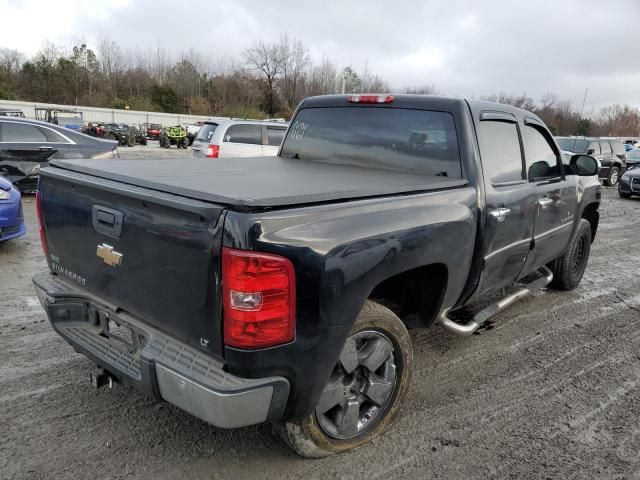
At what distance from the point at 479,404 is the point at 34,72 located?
265 feet

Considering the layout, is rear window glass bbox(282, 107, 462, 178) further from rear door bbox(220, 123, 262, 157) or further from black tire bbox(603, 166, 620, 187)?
black tire bbox(603, 166, 620, 187)

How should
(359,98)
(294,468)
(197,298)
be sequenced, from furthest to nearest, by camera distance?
(359,98) → (294,468) → (197,298)

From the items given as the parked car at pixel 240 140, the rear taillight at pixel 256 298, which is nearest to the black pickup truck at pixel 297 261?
the rear taillight at pixel 256 298

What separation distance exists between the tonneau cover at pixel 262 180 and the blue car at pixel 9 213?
139 inches

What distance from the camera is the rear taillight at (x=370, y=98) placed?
3813mm

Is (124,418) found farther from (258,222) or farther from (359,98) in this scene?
(359,98)

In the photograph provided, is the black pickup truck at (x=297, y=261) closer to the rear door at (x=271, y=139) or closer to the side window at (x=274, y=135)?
the rear door at (x=271, y=139)

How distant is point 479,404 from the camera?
→ 10.7ft

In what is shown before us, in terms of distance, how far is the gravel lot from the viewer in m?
2.57

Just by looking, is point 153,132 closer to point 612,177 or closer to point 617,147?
point 617,147

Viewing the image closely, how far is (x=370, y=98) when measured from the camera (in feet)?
12.8

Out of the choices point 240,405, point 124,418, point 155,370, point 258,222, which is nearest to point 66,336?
point 124,418

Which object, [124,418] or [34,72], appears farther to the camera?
[34,72]

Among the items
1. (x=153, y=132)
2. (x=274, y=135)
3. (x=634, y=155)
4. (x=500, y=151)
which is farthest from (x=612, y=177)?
(x=153, y=132)
